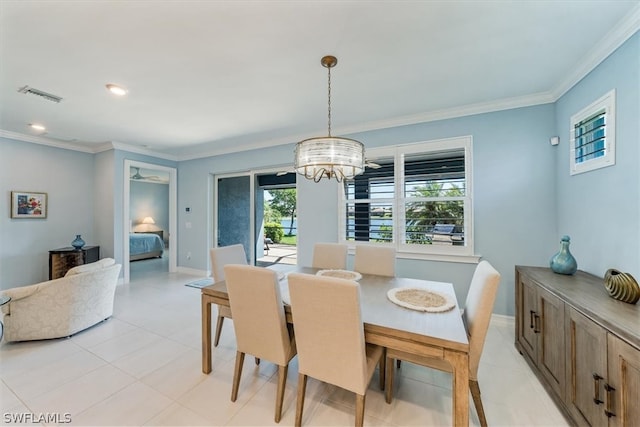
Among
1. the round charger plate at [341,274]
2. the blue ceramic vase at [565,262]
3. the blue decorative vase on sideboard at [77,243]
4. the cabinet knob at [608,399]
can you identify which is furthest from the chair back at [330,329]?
the blue decorative vase on sideboard at [77,243]

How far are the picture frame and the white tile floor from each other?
2752 mm

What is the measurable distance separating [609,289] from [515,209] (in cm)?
146

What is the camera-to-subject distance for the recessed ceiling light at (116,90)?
8.40 feet

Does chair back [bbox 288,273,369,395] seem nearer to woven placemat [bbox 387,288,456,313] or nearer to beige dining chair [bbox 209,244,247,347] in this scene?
woven placemat [bbox 387,288,456,313]

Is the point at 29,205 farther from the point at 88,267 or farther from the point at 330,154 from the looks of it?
the point at 330,154

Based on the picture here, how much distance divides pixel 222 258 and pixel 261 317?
1.19 metres

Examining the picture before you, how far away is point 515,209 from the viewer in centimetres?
288

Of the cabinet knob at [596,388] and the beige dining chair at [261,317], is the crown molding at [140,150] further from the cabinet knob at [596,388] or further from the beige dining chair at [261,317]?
the cabinet knob at [596,388]

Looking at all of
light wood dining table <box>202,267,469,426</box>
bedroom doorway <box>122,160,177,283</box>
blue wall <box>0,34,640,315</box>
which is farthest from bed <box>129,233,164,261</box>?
light wood dining table <box>202,267,469,426</box>

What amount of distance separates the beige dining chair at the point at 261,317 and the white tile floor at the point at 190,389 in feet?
0.85

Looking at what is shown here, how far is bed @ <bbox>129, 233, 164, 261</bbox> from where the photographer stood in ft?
21.3

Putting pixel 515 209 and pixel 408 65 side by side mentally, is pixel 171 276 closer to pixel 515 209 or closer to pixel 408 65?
pixel 408 65

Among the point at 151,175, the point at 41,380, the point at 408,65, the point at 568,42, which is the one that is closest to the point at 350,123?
the point at 408,65

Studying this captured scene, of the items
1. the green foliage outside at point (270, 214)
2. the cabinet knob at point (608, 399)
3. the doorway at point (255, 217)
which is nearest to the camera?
the cabinet knob at point (608, 399)
